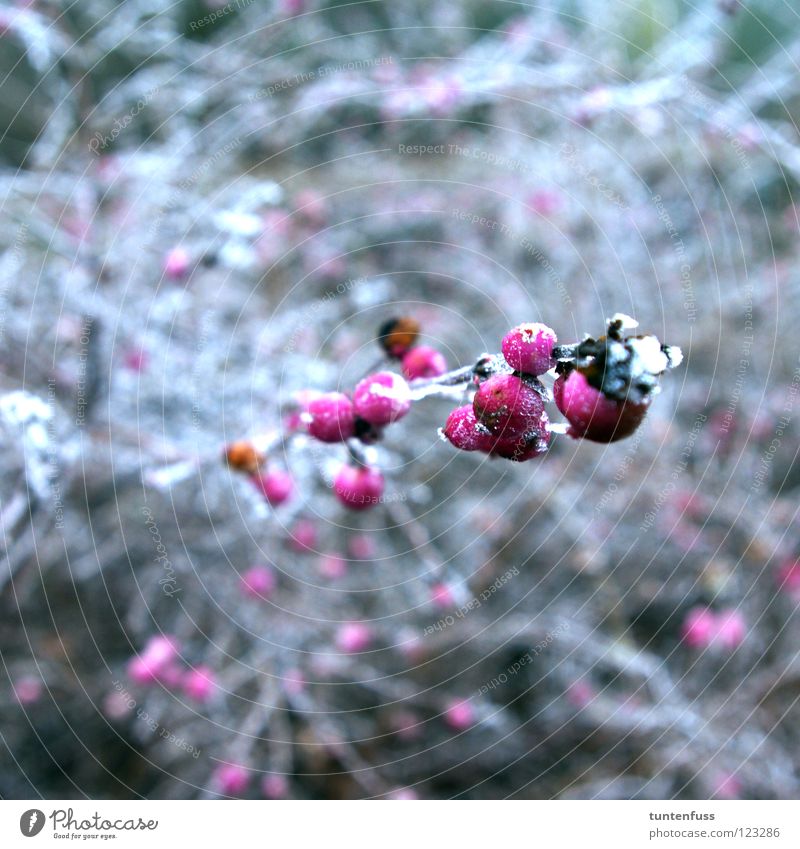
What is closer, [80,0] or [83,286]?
[83,286]

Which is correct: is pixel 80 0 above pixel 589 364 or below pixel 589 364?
above

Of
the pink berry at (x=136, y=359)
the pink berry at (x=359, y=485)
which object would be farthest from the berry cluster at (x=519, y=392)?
the pink berry at (x=136, y=359)

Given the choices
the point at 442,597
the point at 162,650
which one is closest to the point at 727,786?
the point at 442,597

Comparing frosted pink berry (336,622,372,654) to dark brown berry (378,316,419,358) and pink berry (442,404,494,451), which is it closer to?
dark brown berry (378,316,419,358)

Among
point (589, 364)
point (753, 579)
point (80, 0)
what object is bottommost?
point (753, 579)

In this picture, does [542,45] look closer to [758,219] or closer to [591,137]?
[591,137]

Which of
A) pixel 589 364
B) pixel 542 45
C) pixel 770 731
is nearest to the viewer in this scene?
pixel 589 364

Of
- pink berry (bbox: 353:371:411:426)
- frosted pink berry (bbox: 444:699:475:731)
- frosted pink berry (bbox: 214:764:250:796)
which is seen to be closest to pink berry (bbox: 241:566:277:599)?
frosted pink berry (bbox: 214:764:250:796)

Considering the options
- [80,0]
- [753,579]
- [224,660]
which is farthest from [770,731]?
[80,0]
